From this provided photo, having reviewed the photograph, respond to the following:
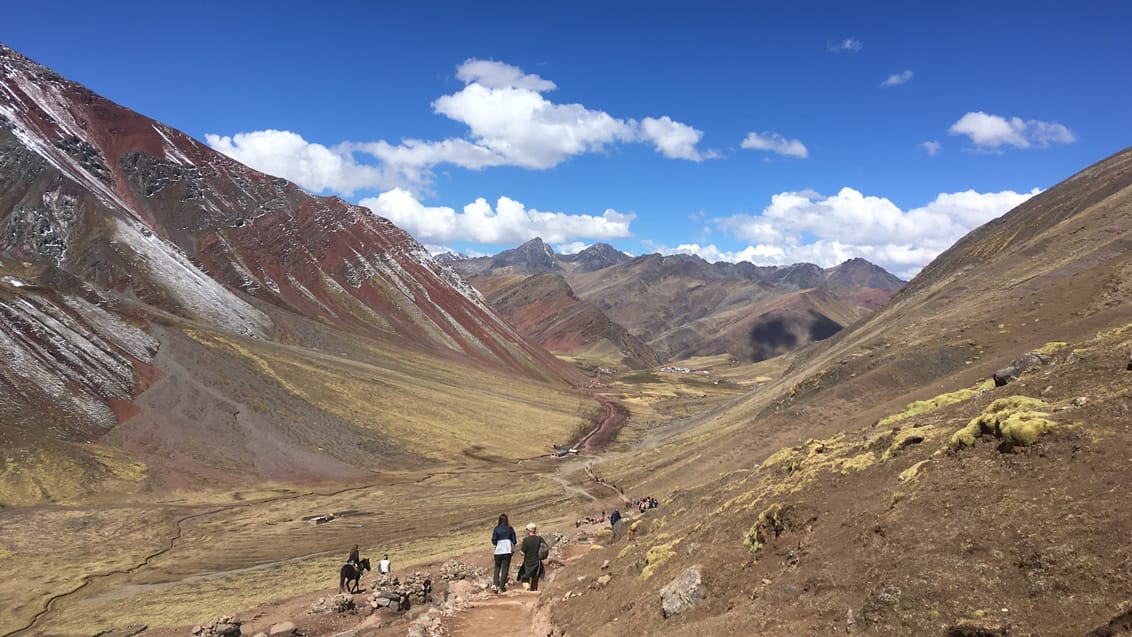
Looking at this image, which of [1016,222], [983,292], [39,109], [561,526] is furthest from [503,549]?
[39,109]

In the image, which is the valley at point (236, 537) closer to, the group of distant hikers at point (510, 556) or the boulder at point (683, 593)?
the group of distant hikers at point (510, 556)

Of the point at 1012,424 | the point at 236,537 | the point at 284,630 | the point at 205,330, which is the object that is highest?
the point at 205,330

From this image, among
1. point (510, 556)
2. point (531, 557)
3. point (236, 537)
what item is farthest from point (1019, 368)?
point (236, 537)

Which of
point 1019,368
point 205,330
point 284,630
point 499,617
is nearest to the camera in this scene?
point 499,617

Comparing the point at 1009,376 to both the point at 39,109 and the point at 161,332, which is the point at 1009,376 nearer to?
the point at 161,332

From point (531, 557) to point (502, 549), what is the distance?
1.48 m

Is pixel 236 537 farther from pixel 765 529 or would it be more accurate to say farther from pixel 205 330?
pixel 205 330

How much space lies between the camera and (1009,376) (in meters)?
23.0

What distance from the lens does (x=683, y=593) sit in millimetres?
14227

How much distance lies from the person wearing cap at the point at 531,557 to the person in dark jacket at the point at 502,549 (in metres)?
0.58

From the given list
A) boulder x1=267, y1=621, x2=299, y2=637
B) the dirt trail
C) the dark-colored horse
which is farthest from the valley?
the dirt trail

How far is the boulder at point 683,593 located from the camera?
13961 mm

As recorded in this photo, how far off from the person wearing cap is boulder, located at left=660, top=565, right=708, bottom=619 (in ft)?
22.1

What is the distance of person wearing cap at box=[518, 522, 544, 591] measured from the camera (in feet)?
67.8
